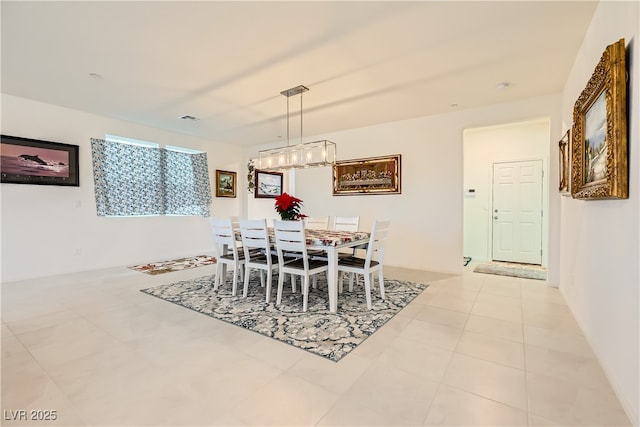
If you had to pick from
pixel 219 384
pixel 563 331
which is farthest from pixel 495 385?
pixel 219 384

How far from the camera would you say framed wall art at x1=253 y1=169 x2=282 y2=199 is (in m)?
7.38

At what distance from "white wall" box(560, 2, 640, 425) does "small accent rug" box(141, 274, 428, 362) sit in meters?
1.49

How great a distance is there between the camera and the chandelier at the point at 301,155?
12.0ft

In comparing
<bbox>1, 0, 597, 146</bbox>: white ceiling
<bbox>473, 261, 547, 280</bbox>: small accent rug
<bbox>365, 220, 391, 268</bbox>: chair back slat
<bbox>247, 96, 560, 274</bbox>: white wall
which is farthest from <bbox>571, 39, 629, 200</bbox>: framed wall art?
<bbox>473, 261, 547, 280</bbox>: small accent rug

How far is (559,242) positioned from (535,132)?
2.37m

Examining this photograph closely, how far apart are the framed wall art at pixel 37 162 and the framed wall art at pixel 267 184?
358 centimetres

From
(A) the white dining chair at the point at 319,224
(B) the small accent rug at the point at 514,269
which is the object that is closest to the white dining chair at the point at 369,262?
(A) the white dining chair at the point at 319,224

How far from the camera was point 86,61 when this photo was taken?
2971 mm

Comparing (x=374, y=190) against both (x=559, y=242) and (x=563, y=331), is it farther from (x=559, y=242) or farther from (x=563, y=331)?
(x=563, y=331)

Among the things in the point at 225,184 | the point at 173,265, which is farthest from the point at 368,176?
the point at 173,265

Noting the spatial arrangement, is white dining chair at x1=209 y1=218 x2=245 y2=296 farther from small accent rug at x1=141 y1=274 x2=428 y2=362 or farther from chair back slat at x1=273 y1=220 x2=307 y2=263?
chair back slat at x1=273 y1=220 x2=307 y2=263

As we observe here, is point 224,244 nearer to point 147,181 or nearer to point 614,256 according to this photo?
point 147,181

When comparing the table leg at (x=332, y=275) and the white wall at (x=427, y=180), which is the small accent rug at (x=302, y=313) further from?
the white wall at (x=427, y=180)

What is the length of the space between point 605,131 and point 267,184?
6.63 metres
